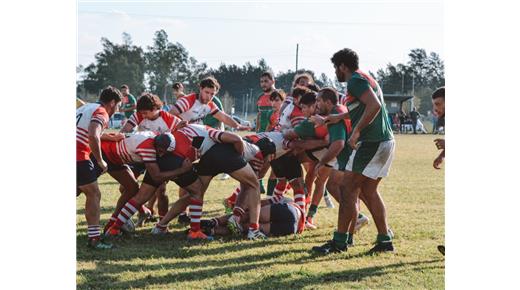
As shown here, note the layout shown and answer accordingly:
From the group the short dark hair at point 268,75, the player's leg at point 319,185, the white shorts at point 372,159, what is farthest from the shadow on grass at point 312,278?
the short dark hair at point 268,75

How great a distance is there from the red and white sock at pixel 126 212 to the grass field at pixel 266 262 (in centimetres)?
20

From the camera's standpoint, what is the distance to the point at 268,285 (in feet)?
15.5

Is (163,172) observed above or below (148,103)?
below

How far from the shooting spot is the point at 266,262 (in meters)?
5.45

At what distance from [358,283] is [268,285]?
68 centimetres

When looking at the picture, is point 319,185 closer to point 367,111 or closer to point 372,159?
point 372,159

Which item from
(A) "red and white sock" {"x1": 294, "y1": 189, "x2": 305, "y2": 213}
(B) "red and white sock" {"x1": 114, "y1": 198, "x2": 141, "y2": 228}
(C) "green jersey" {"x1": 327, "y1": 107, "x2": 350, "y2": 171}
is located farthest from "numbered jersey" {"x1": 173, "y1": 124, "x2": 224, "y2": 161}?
(A) "red and white sock" {"x1": 294, "y1": 189, "x2": 305, "y2": 213}

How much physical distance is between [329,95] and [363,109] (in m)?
0.81

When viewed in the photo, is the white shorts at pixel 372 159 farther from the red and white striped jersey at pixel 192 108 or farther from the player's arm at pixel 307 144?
the red and white striped jersey at pixel 192 108

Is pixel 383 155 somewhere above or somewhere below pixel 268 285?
above

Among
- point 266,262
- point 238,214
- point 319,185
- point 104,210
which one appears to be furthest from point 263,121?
point 266,262

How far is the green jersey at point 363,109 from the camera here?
5.53 metres

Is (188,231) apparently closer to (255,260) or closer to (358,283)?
(255,260)
